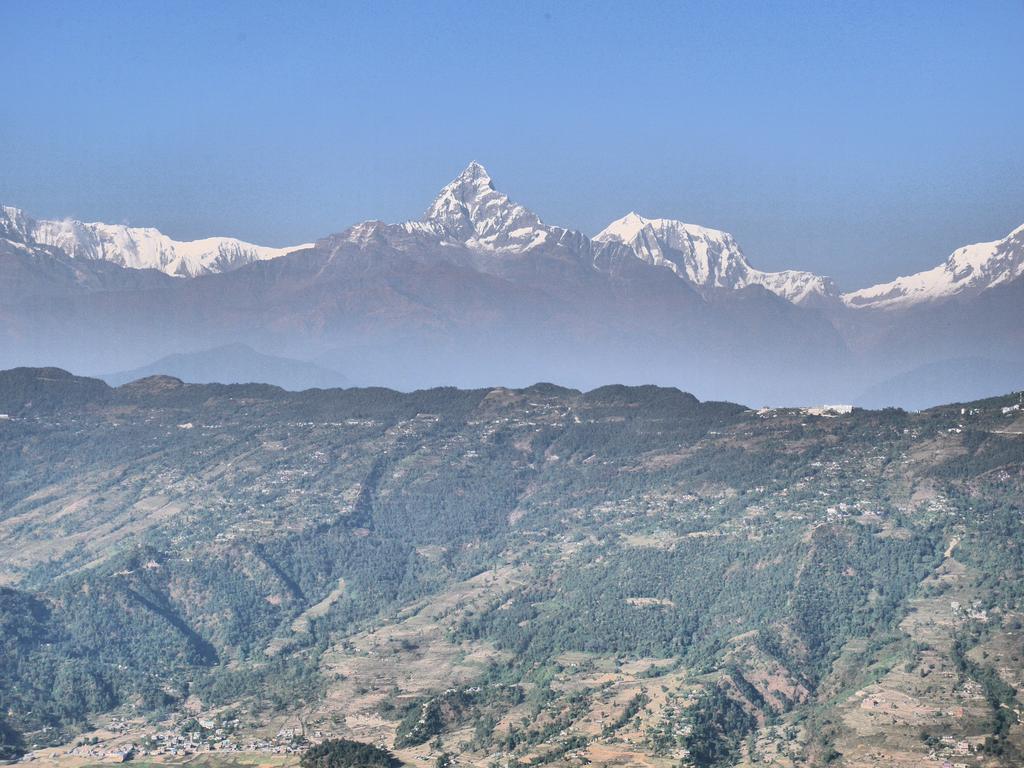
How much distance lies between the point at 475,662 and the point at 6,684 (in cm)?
4511

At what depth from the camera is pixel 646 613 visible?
195 metres

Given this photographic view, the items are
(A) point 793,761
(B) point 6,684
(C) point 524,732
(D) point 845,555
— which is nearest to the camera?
(A) point 793,761

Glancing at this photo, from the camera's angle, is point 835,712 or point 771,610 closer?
point 835,712

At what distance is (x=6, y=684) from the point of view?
7244 inches

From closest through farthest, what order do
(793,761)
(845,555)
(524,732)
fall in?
(793,761) → (524,732) → (845,555)

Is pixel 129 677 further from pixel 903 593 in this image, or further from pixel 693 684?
pixel 903 593

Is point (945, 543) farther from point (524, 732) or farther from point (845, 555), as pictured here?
point (524, 732)

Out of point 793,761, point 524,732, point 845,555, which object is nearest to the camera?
point 793,761

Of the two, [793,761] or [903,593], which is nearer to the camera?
[793,761]

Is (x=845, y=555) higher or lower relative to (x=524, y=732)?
higher

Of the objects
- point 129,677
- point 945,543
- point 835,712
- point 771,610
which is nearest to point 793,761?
point 835,712

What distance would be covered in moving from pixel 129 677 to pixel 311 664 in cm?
1793

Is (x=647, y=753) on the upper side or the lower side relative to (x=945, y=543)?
lower

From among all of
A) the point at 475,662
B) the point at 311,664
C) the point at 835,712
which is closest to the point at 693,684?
the point at 835,712
